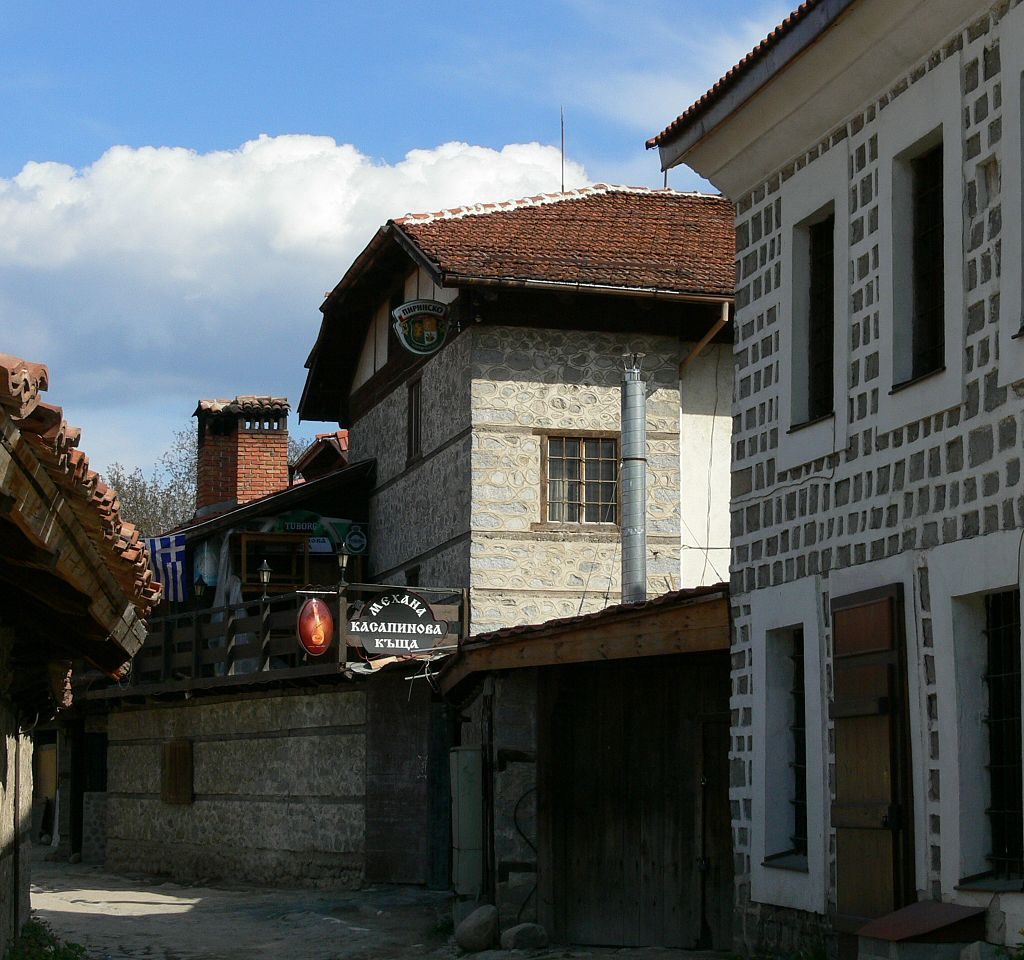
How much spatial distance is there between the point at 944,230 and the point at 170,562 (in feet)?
61.5

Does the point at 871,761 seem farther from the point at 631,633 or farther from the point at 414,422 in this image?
the point at 414,422

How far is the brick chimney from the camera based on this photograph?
104 feet

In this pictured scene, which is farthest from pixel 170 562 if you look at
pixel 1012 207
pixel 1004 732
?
pixel 1012 207

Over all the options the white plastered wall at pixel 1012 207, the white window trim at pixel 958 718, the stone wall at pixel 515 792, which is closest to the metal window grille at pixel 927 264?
the white plastered wall at pixel 1012 207

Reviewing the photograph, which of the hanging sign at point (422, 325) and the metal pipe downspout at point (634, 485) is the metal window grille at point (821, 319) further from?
the hanging sign at point (422, 325)

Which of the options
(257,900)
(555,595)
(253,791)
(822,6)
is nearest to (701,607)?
(822,6)

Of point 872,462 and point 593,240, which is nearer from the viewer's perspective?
point 872,462

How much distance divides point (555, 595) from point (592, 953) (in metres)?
8.24

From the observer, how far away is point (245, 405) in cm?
3144

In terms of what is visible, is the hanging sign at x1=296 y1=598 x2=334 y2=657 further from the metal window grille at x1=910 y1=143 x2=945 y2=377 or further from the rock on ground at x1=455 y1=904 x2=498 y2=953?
the metal window grille at x1=910 y1=143 x2=945 y2=377

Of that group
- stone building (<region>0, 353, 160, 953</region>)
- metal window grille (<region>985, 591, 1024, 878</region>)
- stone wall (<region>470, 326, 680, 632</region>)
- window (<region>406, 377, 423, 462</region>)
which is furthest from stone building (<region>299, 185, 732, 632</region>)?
metal window grille (<region>985, 591, 1024, 878</region>)

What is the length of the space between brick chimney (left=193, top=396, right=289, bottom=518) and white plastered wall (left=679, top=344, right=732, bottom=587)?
38.9 ft

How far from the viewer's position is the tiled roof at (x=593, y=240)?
67.1 feet

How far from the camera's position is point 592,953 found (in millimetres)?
13133
